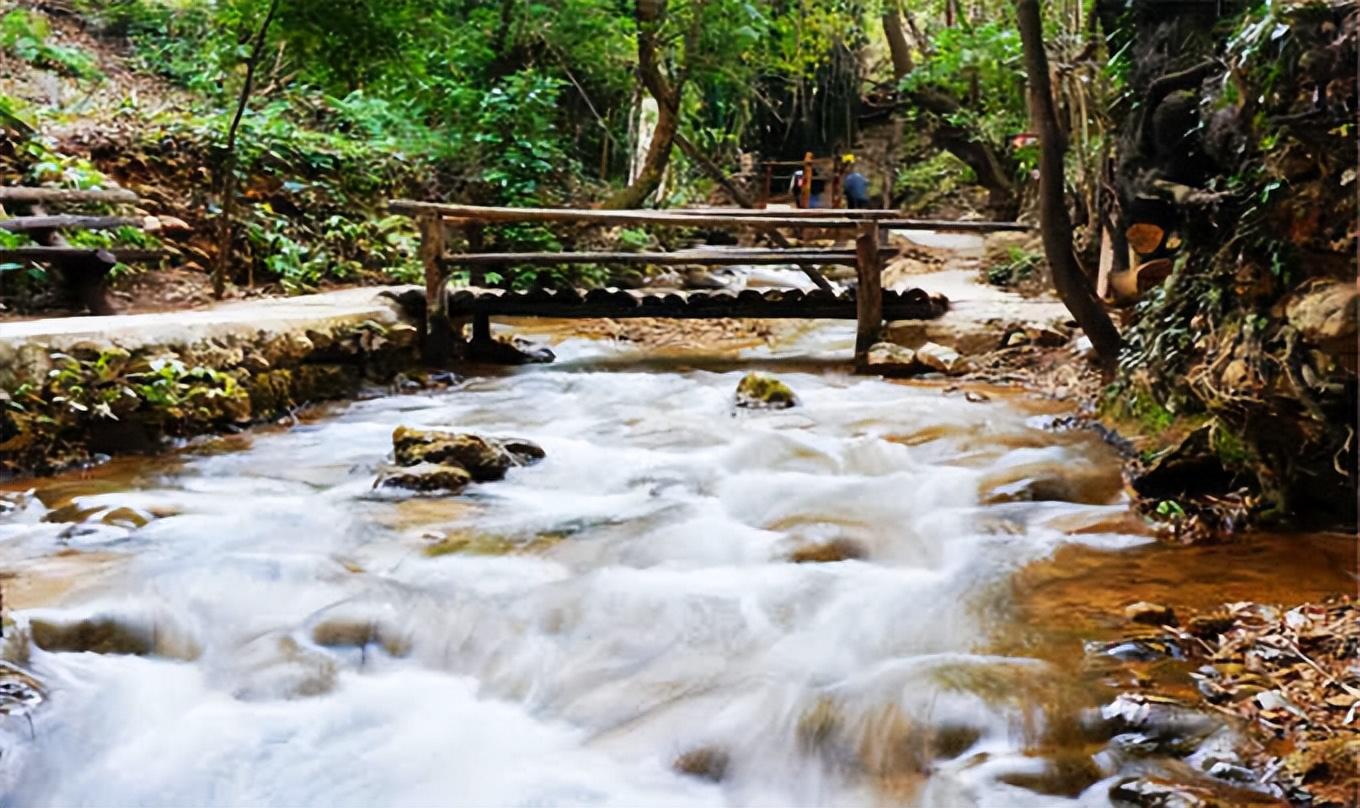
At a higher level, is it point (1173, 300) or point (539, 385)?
point (1173, 300)

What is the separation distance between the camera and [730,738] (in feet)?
9.53

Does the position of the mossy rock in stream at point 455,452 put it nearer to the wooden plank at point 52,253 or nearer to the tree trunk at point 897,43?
the wooden plank at point 52,253

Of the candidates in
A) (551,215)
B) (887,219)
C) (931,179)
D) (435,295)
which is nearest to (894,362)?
(887,219)

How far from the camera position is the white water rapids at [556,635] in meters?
2.78

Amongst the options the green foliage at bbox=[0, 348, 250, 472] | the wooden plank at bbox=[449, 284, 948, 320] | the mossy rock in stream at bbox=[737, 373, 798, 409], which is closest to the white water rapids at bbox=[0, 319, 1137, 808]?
the green foliage at bbox=[0, 348, 250, 472]

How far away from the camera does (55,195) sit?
6902 millimetres

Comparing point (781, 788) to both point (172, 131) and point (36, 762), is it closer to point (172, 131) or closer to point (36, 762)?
point (36, 762)

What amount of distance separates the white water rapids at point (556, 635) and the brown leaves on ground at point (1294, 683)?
19.0 inches

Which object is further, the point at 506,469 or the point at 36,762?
the point at 506,469

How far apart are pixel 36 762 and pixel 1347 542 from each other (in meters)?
4.44

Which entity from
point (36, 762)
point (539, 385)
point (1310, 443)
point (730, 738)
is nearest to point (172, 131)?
point (539, 385)

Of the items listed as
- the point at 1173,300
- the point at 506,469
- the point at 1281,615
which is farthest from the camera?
the point at 506,469

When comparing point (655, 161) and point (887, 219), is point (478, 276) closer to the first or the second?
point (655, 161)

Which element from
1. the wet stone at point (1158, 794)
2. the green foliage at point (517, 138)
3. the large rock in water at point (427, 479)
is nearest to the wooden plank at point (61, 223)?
the large rock in water at point (427, 479)
